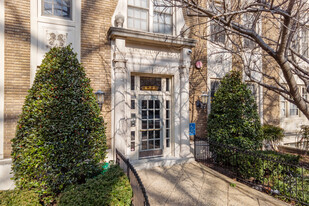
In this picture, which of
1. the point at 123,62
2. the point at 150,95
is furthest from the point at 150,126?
the point at 123,62

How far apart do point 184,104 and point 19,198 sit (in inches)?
208

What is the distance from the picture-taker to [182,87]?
6.54 meters

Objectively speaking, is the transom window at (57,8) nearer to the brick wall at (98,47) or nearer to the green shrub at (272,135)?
the brick wall at (98,47)

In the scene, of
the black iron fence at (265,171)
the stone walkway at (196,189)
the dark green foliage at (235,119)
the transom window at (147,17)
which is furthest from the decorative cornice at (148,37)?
the stone walkway at (196,189)

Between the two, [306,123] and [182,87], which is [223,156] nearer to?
[182,87]

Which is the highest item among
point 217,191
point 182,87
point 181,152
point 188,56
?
point 188,56

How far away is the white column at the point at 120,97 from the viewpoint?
5520mm

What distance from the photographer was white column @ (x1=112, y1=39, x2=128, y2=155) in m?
5.52

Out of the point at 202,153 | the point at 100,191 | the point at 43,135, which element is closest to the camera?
the point at 100,191

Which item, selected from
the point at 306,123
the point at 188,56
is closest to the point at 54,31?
the point at 188,56

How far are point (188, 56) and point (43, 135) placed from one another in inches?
211

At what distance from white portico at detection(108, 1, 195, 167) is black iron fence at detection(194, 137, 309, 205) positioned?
4.25 ft

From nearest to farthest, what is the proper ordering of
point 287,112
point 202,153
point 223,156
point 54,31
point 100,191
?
1. point 100,191
2. point 54,31
3. point 223,156
4. point 202,153
5. point 287,112

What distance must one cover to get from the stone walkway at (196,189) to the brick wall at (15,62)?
3974 millimetres
